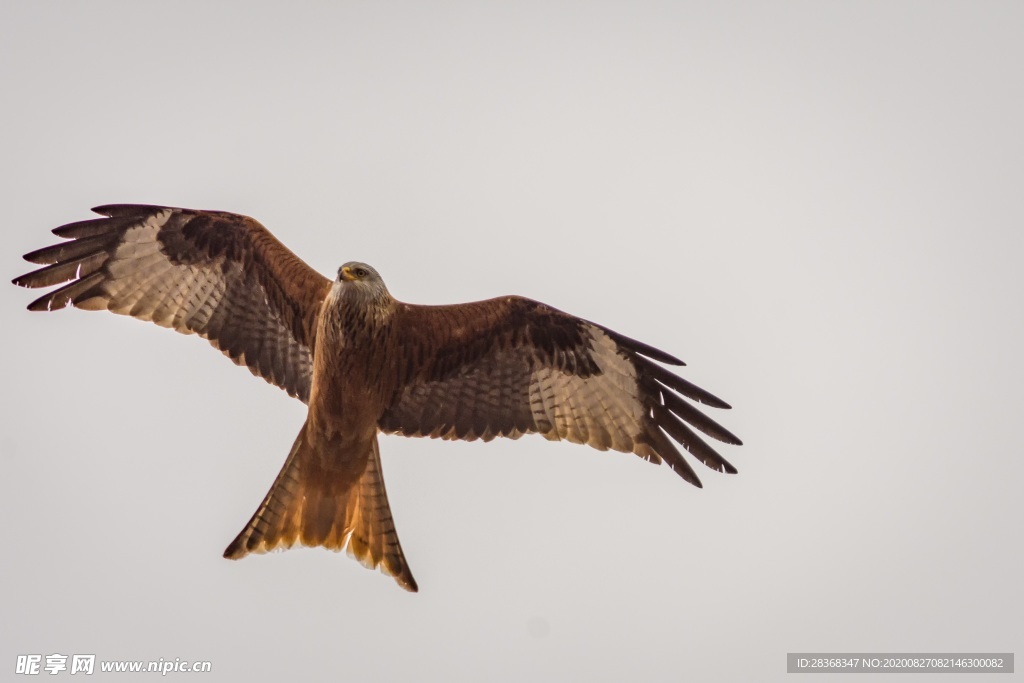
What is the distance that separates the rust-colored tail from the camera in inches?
377

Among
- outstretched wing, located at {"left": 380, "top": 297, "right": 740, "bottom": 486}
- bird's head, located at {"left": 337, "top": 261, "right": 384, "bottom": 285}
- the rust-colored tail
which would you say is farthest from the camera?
outstretched wing, located at {"left": 380, "top": 297, "right": 740, "bottom": 486}

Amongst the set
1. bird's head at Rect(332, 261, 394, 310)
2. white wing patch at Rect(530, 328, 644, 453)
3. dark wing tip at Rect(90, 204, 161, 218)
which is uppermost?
dark wing tip at Rect(90, 204, 161, 218)

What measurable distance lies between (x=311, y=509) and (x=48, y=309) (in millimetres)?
2669

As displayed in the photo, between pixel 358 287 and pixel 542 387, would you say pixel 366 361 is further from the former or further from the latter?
pixel 542 387

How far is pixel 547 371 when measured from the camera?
1028 centimetres

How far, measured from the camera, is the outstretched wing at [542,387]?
995 centimetres

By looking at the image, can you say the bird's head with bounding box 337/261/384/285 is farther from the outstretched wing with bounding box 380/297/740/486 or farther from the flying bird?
the outstretched wing with bounding box 380/297/740/486

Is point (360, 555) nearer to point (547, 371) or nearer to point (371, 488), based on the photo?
point (371, 488)

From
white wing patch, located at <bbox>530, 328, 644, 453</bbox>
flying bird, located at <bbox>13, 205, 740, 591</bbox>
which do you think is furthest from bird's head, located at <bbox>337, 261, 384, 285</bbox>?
white wing patch, located at <bbox>530, 328, 644, 453</bbox>

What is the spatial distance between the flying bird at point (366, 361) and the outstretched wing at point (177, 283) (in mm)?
11

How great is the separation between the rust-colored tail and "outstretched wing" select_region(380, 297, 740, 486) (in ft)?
2.15

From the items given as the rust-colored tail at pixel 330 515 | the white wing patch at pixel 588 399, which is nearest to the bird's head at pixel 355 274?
the rust-colored tail at pixel 330 515

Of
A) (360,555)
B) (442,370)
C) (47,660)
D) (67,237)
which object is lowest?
(47,660)

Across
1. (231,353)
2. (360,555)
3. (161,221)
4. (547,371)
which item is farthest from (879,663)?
(161,221)
